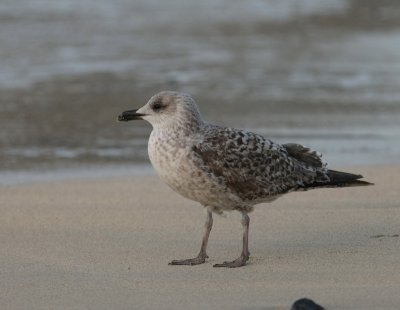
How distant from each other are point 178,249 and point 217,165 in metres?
0.80

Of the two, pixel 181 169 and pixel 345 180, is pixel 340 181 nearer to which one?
pixel 345 180

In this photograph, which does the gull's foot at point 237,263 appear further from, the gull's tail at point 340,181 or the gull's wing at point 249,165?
the gull's tail at point 340,181

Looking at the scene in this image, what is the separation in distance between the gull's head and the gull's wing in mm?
143

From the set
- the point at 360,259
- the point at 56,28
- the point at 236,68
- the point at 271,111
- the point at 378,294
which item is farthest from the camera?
the point at 56,28

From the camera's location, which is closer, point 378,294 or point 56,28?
point 378,294

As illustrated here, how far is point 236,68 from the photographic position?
16.8 m

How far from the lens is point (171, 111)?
23.0 ft

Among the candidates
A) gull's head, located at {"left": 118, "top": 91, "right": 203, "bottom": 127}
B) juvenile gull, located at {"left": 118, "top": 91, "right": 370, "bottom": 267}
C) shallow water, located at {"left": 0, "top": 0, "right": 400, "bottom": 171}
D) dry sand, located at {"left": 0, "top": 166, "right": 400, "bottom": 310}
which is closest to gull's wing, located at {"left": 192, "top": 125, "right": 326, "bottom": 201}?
juvenile gull, located at {"left": 118, "top": 91, "right": 370, "bottom": 267}

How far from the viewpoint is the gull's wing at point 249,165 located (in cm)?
684

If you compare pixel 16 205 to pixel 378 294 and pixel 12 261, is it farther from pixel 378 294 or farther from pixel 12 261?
pixel 378 294

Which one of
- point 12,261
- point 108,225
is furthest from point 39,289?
point 108,225

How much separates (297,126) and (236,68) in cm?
444

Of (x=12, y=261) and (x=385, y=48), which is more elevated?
(x=385, y=48)

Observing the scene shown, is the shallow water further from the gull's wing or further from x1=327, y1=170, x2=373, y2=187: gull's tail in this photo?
the gull's wing
